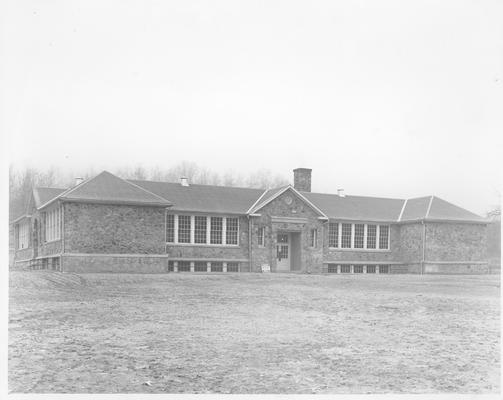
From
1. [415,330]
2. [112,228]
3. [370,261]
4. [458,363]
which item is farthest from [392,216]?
[458,363]

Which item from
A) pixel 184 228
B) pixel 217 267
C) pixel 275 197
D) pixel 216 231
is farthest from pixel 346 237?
pixel 184 228

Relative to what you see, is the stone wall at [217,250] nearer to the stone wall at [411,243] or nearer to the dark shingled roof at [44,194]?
the dark shingled roof at [44,194]

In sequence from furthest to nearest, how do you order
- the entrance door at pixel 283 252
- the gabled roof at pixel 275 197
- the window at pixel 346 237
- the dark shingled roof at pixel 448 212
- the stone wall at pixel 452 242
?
1. the window at pixel 346 237
2. the dark shingled roof at pixel 448 212
3. the stone wall at pixel 452 242
4. the entrance door at pixel 283 252
5. the gabled roof at pixel 275 197

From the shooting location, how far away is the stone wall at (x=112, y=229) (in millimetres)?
28312

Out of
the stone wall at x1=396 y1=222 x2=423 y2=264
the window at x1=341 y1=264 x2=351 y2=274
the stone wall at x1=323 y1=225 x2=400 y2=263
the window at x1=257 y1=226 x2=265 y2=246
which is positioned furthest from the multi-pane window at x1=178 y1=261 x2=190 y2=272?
the stone wall at x1=396 y1=222 x2=423 y2=264

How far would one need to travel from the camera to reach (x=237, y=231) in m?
35.6

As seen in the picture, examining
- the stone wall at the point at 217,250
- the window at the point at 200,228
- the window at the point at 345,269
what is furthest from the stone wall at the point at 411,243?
the window at the point at 200,228

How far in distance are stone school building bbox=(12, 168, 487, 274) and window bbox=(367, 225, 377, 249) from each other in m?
0.07

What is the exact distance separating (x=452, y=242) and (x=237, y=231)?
14.7m

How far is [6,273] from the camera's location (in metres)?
9.65

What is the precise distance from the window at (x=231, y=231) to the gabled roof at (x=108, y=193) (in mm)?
6306

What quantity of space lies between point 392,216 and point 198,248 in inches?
602

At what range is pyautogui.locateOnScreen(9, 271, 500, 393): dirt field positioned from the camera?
841 cm

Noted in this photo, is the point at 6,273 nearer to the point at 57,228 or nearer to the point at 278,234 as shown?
the point at 57,228
